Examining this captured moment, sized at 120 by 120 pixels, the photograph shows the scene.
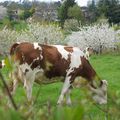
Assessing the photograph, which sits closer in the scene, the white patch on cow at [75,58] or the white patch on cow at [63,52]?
the white patch on cow at [63,52]

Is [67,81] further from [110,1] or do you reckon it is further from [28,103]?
[110,1]

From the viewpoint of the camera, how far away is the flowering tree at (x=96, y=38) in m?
28.2

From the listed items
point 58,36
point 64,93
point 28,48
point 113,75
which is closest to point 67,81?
point 64,93

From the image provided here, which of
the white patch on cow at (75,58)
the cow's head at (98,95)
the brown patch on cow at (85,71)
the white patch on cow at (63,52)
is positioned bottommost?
the brown patch on cow at (85,71)

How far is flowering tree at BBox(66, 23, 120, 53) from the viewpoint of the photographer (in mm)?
28234

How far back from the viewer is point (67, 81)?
9398 millimetres

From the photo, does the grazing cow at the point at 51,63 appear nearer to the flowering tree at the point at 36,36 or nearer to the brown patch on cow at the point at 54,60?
the brown patch on cow at the point at 54,60

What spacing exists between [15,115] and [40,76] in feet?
25.7

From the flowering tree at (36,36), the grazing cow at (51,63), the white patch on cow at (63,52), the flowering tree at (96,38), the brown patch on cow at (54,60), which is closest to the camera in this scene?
the grazing cow at (51,63)

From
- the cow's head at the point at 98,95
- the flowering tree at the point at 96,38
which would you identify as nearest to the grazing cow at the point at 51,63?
the cow's head at the point at 98,95

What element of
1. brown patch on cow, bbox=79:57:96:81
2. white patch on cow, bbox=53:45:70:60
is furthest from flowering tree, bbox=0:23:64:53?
white patch on cow, bbox=53:45:70:60

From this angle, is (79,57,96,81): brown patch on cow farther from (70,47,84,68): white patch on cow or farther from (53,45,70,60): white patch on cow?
(53,45,70,60): white patch on cow

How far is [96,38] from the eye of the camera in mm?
28312

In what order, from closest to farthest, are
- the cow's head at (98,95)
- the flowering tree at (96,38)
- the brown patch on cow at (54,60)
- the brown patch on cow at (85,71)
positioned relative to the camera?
the cow's head at (98,95), the brown patch on cow at (54,60), the brown patch on cow at (85,71), the flowering tree at (96,38)
